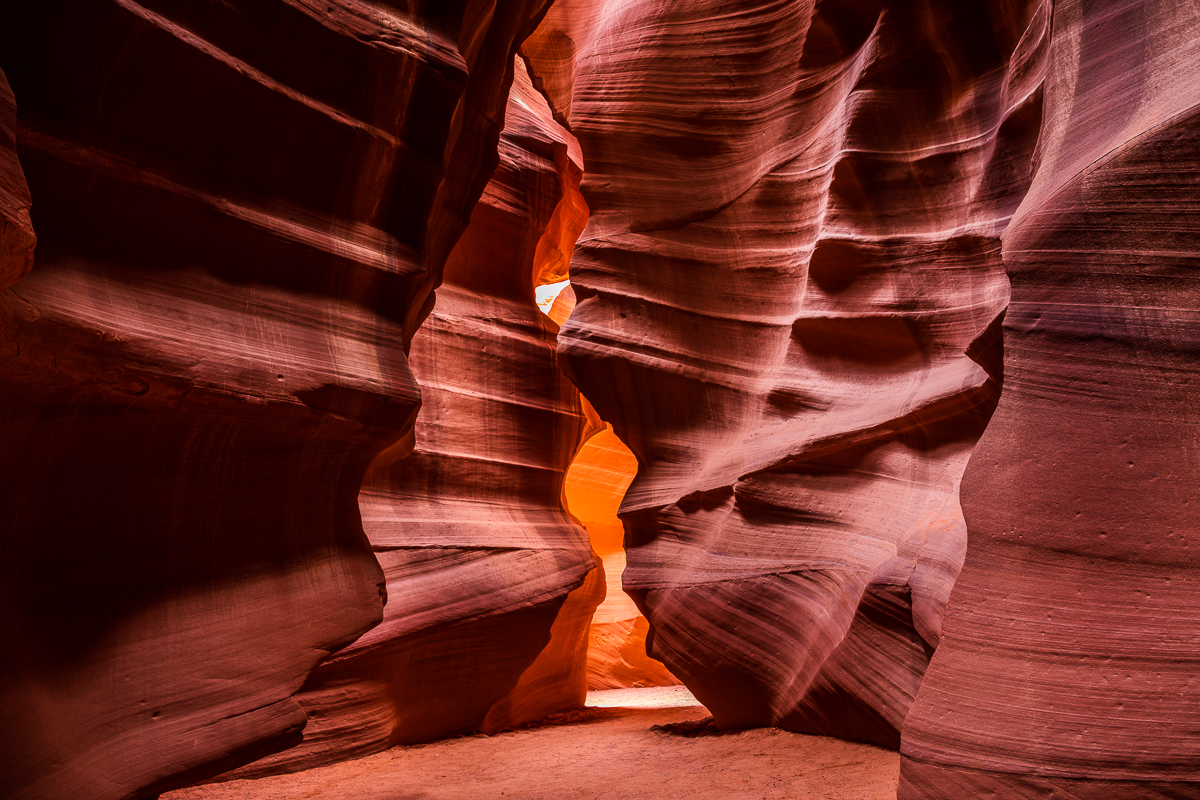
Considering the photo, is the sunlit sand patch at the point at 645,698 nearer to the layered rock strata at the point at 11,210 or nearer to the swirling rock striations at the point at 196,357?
the swirling rock striations at the point at 196,357

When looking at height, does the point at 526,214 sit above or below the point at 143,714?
above

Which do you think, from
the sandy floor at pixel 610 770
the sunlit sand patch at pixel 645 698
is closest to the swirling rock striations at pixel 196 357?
the sandy floor at pixel 610 770

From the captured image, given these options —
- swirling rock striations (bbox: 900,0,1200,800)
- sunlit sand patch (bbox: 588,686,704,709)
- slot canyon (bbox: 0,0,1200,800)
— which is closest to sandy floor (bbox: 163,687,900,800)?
slot canyon (bbox: 0,0,1200,800)

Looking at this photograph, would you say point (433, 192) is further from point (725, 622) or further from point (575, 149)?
point (575, 149)

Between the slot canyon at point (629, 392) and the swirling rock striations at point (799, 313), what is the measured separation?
3cm

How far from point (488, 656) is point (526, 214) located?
435cm

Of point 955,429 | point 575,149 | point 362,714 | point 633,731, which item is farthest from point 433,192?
point 575,149

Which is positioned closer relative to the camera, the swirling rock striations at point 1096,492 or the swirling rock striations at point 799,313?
the swirling rock striations at point 1096,492

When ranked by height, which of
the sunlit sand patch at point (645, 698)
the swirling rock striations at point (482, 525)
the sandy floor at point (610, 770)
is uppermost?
the swirling rock striations at point (482, 525)

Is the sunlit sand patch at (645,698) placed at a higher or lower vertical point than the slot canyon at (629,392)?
lower

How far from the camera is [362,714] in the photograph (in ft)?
19.4

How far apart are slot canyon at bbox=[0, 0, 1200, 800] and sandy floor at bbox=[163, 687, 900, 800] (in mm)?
65

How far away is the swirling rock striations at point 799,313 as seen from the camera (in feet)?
16.4

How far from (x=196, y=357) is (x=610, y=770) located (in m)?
3.66
